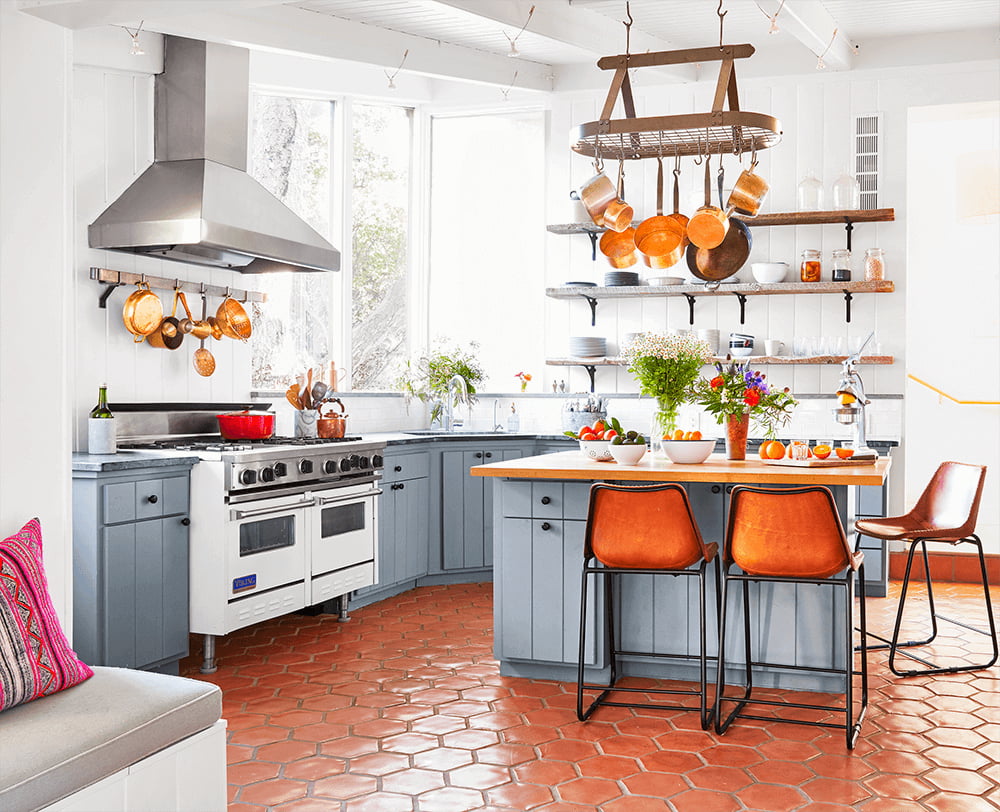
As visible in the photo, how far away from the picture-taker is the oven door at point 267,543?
435 cm

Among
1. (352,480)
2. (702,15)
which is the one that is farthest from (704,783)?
(702,15)

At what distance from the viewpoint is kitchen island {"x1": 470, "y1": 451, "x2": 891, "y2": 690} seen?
3.95 metres

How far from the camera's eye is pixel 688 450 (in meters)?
4.12

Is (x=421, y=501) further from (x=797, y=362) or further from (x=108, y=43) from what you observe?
(x=108, y=43)

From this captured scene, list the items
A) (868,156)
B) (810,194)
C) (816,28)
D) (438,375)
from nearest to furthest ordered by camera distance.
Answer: (816,28), (810,194), (868,156), (438,375)

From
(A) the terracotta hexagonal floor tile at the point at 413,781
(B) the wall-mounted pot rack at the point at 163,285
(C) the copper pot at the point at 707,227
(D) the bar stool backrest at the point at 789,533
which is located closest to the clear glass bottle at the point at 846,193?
(C) the copper pot at the point at 707,227

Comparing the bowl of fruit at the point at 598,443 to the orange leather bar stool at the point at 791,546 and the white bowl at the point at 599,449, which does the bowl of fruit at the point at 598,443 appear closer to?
the white bowl at the point at 599,449

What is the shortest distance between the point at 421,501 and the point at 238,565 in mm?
1787

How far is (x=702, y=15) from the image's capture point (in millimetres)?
5984

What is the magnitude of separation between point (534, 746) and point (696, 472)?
45.3 inches

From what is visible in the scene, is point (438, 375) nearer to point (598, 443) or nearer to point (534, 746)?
point (598, 443)

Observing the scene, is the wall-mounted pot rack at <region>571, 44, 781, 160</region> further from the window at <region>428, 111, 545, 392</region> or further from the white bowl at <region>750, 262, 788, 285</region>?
the window at <region>428, 111, 545, 392</region>

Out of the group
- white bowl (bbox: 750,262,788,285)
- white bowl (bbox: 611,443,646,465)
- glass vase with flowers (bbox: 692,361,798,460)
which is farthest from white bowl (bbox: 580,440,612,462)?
white bowl (bbox: 750,262,788,285)

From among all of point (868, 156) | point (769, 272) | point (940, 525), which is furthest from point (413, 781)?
point (868, 156)
